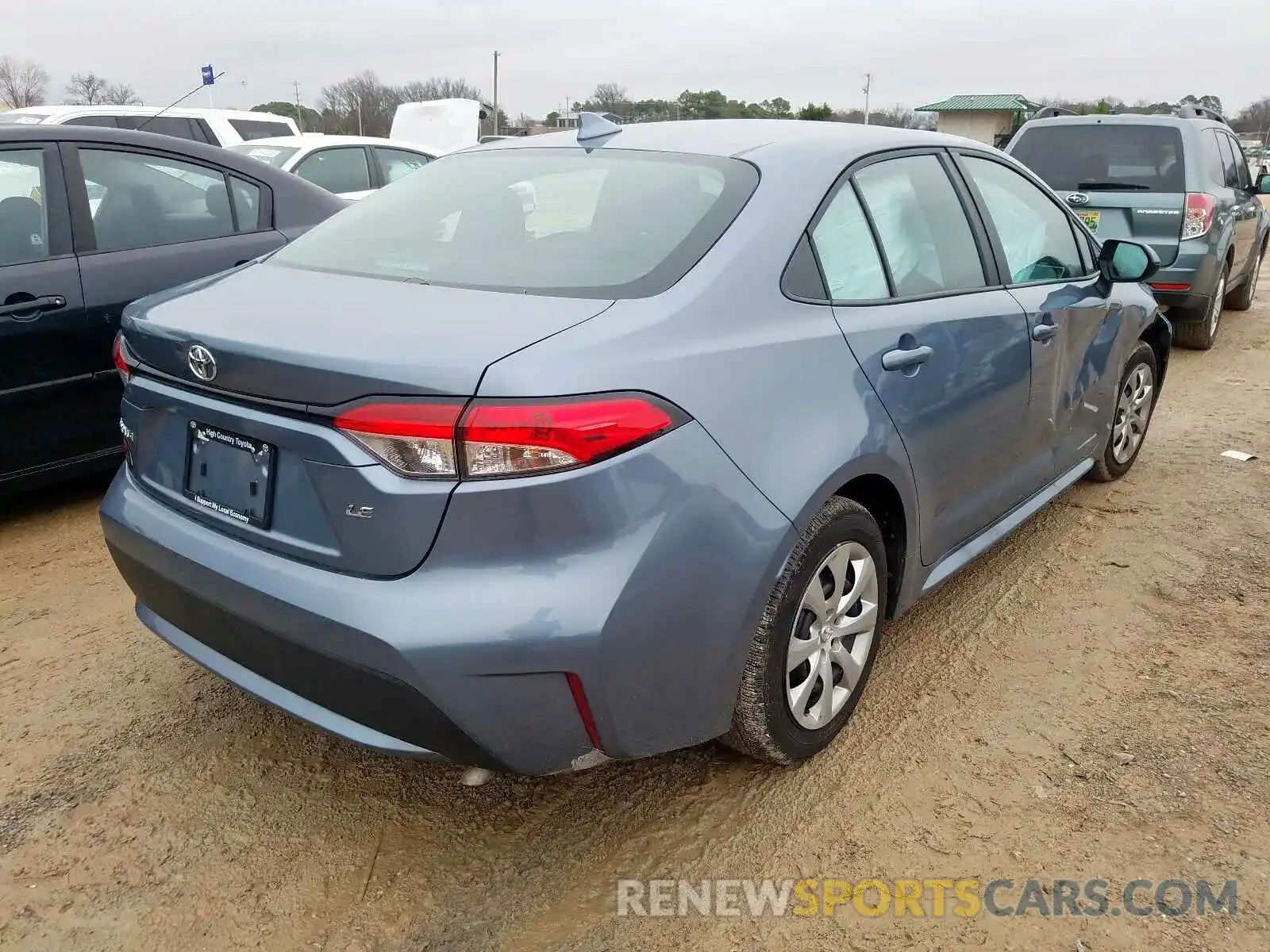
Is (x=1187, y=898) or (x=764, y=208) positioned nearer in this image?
(x=1187, y=898)

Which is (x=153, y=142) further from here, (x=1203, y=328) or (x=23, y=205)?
(x=1203, y=328)

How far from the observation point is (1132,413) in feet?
14.8

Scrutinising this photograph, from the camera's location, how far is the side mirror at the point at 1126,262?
377 cm

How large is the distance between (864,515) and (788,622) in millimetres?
380

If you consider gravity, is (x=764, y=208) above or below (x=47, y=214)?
above

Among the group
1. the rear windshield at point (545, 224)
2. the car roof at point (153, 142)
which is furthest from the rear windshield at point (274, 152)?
the rear windshield at point (545, 224)

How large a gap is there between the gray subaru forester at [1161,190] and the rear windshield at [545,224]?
17.7 feet

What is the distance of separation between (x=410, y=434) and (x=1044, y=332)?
2.30 m

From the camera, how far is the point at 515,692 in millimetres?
1862

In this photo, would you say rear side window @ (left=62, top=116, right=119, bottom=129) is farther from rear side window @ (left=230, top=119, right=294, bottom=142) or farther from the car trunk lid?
the car trunk lid

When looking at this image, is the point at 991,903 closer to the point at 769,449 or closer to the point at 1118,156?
the point at 769,449

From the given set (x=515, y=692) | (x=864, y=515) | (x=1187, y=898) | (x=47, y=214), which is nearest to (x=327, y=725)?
(x=515, y=692)

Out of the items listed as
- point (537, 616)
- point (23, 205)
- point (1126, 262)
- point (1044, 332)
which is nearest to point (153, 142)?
point (23, 205)

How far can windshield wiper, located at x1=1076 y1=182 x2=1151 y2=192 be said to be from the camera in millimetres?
6965
